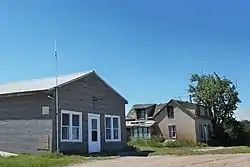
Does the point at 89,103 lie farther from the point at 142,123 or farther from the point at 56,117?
the point at 142,123

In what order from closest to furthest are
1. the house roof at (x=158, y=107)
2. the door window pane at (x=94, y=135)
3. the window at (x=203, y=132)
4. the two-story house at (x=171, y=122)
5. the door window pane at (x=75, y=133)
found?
the door window pane at (x=75, y=133), the door window pane at (x=94, y=135), the two-story house at (x=171, y=122), the window at (x=203, y=132), the house roof at (x=158, y=107)

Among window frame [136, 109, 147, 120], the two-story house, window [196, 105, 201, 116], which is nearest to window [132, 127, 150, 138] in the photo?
the two-story house

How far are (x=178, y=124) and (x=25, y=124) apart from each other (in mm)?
28422

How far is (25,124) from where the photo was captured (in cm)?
2259

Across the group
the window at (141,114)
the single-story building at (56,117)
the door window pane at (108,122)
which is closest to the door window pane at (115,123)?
the door window pane at (108,122)

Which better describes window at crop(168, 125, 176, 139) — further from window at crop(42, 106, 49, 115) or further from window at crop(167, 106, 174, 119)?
window at crop(42, 106, 49, 115)

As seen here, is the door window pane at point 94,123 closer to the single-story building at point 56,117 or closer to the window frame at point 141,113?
the single-story building at point 56,117

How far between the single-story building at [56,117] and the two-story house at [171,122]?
73.9 ft

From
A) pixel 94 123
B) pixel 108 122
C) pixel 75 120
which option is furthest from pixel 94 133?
pixel 75 120

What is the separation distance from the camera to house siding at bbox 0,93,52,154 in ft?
72.1

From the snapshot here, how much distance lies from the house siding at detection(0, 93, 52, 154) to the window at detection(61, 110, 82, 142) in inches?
41.3

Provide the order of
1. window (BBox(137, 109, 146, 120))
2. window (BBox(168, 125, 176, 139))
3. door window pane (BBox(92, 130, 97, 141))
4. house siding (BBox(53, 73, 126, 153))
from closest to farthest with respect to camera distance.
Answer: house siding (BBox(53, 73, 126, 153)) → door window pane (BBox(92, 130, 97, 141)) → window (BBox(168, 125, 176, 139)) → window (BBox(137, 109, 146, 120))

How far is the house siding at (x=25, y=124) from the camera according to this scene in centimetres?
2197

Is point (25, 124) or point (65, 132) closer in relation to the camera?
point (25, 124)
